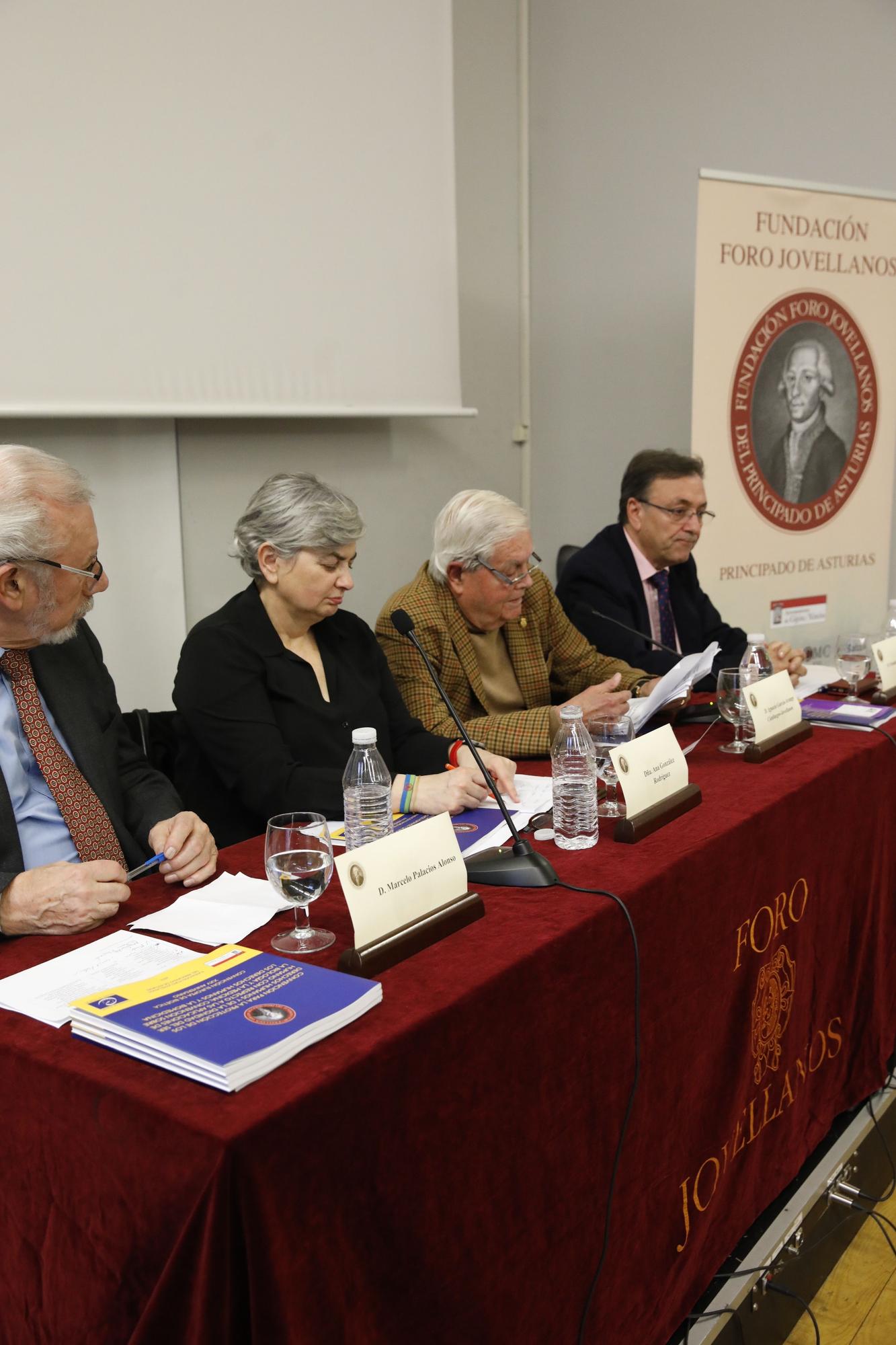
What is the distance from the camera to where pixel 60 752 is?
5.25ft

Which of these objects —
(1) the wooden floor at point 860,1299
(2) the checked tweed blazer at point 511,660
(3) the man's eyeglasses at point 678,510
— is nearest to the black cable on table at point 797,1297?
(1) the wooden floor at point 860,1299

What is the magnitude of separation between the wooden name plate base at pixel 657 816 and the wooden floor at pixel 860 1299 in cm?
84

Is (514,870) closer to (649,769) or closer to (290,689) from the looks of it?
(649,769)

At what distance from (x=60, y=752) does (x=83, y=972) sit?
53 centimetres

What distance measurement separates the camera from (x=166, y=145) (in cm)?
278

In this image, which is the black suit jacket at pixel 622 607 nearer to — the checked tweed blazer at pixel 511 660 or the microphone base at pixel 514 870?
the checked tweed blazer at pixel 511 660

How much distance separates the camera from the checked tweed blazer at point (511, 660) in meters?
2.19

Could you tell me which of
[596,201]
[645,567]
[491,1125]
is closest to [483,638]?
[645,567]

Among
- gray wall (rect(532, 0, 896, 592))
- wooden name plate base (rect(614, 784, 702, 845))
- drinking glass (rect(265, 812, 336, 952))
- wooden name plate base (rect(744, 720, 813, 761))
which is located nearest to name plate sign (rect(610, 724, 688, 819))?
wooden name plate base (rect(614, 784, 702, 845))

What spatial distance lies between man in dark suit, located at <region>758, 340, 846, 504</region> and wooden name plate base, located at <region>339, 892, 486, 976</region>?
276 cm

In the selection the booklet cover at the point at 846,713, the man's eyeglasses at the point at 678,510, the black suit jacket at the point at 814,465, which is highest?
the black suit jacket at the point at 814,465

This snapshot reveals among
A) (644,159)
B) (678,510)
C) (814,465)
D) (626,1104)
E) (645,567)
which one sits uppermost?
(644,159)

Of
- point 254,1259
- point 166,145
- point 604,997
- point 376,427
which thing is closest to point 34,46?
point 166,145

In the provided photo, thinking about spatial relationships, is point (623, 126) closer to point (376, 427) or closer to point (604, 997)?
point (376, 427)
